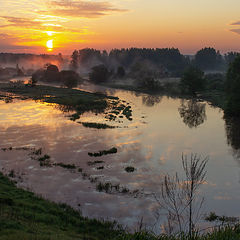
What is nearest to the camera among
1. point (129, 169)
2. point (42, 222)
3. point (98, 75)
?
point (42, 222)

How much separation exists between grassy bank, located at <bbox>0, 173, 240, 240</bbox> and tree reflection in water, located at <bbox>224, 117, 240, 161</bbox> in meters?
21.7

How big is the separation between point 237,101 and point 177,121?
15558mm

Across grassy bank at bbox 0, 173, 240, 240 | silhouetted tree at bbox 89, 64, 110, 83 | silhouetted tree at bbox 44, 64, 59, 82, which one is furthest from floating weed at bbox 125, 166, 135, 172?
silhouetted tree at bbox 44, 64, 59, 82

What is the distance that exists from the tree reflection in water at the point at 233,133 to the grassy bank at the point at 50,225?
71.1 ft

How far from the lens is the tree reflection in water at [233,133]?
3578cm

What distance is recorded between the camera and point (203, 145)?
3803 cm

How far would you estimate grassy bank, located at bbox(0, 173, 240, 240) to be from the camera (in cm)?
1246

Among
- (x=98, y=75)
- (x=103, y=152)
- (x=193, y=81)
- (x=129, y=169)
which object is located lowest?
(x=129, y=169)

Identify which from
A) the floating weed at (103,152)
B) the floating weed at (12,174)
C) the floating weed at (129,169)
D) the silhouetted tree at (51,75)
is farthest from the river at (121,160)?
the silhouetted tree at (51,75)

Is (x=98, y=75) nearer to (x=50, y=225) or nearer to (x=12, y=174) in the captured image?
(x=12, y=174)

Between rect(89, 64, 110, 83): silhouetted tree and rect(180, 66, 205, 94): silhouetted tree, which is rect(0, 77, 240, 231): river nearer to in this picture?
rect(180, 66, 205, 94): silhouetted tree

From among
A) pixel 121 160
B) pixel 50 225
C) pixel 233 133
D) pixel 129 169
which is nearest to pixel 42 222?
pixel 50 225

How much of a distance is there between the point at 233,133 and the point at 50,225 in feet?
126

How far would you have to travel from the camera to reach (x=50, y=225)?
15.5 m
